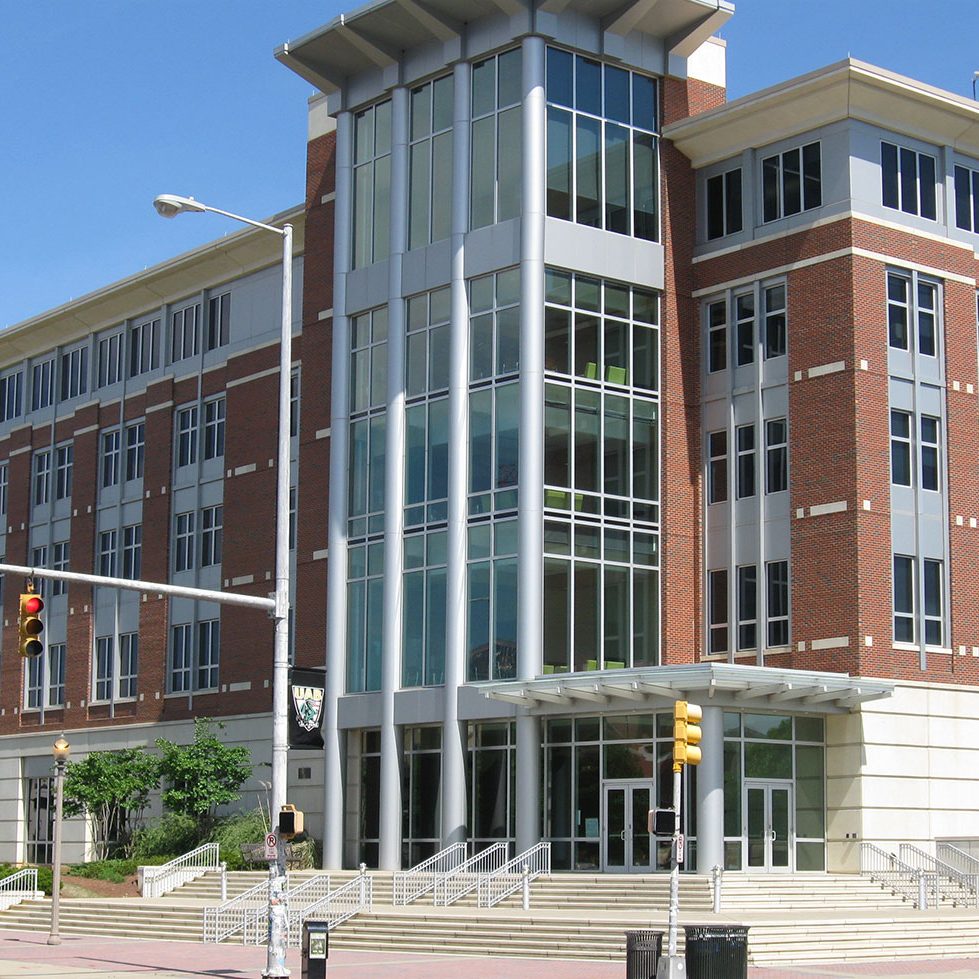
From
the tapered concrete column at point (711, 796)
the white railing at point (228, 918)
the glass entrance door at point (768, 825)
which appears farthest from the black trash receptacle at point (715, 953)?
the glass entrance door at point (768, 825)

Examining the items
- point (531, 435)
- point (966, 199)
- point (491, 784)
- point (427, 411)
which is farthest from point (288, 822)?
point (966, 199)

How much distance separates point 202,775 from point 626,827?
50.7 feet

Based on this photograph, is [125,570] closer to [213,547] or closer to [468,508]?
[213,547]

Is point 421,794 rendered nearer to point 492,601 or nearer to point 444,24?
point 492,601

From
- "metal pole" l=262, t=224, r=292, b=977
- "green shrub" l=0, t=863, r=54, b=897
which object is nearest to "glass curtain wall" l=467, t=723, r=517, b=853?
"green shrub" l=0, t=863, r=54, b=897

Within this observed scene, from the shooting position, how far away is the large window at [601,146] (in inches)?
1845

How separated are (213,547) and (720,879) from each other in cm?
2810

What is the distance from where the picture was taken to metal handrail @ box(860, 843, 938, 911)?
40.2 m

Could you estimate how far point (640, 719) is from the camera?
43.0 m

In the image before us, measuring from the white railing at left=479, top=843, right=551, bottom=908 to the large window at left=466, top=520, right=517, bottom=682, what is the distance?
4.63 metres

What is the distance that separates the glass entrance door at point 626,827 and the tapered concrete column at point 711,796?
204 centimetres

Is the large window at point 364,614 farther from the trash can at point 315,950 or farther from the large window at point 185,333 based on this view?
the trash can at point 315,950

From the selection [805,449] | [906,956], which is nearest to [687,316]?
[805,449]

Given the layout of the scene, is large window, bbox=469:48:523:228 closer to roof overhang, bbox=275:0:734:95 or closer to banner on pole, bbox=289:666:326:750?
roof overhang, bbox=275:0:734:95
